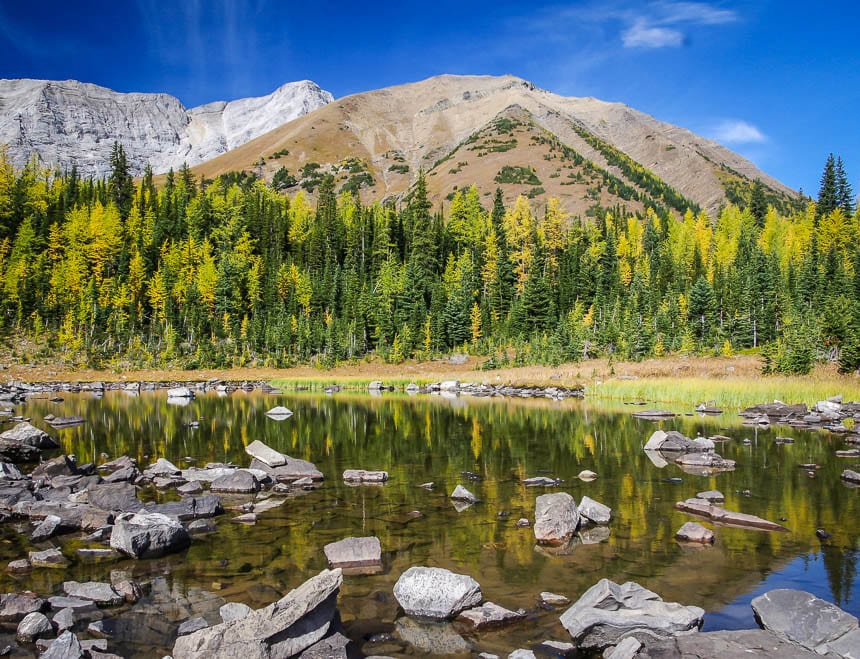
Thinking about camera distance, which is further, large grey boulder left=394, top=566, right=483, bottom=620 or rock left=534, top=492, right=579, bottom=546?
rock left=534, top=492, right=579, bottom=546

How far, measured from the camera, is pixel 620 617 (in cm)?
804

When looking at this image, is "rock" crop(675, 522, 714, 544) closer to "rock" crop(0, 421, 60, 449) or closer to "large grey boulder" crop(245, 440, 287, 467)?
"large grey boulder" crop(245, 440, 287, 467)

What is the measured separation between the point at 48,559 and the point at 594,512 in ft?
38.9

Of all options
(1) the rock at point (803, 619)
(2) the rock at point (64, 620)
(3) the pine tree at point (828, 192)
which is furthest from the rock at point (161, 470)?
(3) the pine tree at point (828, 192)

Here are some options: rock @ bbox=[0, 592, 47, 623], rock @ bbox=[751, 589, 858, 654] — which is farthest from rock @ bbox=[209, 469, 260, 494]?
rock @ bbox=[751, 589, 858, 654]

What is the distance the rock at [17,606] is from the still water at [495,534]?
0.74m

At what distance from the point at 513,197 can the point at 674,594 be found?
530ft

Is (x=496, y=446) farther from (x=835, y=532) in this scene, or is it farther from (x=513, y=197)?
(x=513, y=197)

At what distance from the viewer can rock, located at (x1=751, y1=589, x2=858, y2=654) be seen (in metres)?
7.44

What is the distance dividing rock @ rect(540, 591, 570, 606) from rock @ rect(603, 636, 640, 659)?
5.30 feet

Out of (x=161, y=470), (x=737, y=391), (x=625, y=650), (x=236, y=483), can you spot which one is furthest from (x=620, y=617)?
(x=737, y=391)

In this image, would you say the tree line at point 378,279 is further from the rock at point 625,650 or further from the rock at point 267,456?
the rock at point 625,650

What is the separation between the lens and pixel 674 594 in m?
9.48

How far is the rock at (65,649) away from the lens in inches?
288
